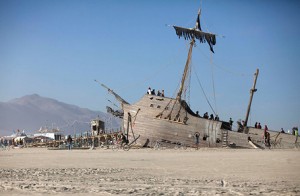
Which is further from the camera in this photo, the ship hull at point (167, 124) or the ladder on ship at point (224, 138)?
the ship hull at point (167, 124)

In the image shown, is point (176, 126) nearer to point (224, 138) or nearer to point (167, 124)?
point (167, 124)

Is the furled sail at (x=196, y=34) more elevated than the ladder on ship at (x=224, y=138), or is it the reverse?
the furled sail at (x=196, y=34)

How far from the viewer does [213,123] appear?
29.9 metres

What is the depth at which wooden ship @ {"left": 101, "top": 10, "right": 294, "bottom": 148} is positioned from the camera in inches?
1151

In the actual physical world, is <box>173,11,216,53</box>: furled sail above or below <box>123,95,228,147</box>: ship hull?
above

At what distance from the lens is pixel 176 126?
101 feet

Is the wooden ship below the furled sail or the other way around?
below

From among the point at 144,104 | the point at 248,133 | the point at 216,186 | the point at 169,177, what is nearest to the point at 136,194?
the point at 216,186

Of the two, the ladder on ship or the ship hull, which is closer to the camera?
the ladder on ship

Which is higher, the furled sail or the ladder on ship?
the furled sail

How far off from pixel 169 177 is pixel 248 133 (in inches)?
816

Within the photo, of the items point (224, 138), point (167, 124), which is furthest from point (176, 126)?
point (224, 138)

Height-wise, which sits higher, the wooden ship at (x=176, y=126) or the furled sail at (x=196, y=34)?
the furled sail at (x=196, y=34)

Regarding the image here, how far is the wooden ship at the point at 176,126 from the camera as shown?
29234mm
